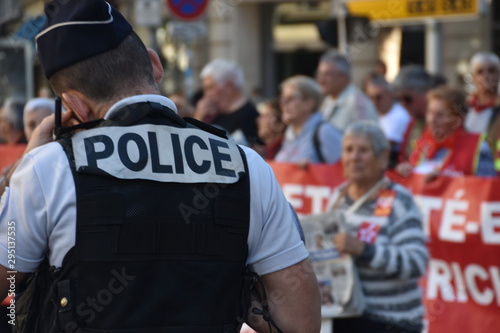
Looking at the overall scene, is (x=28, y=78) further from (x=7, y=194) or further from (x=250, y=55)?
(x=7, y=194)

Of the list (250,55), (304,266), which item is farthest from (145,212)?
(250,55)

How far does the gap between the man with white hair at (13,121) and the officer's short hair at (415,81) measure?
3551 mm

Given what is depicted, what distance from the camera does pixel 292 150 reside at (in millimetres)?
7270

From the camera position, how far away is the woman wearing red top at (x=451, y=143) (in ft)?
21.5

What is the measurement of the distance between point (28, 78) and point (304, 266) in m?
13.0

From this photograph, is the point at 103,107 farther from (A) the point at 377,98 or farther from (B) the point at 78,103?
(A) the point at 377,98

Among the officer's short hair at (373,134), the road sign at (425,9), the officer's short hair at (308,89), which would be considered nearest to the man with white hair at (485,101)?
the officer's short hair at (308,89)

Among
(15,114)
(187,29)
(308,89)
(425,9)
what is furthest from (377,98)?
(15,114)

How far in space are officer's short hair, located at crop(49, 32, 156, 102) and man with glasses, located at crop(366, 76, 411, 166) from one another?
6.14 m

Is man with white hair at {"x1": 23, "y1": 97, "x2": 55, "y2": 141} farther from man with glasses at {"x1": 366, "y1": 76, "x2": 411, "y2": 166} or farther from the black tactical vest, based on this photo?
man with glasses at {"x1": 366, "y1": 76, "x2": 411, "y2": 166}

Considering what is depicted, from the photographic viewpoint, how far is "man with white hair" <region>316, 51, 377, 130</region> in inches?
308

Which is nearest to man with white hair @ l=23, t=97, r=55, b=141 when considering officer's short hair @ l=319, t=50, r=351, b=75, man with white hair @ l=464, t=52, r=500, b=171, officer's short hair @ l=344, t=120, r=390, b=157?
officer's short hair @ l=344, t=120, r=390, b=157

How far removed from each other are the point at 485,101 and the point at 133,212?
631 cm

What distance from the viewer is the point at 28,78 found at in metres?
14.9
